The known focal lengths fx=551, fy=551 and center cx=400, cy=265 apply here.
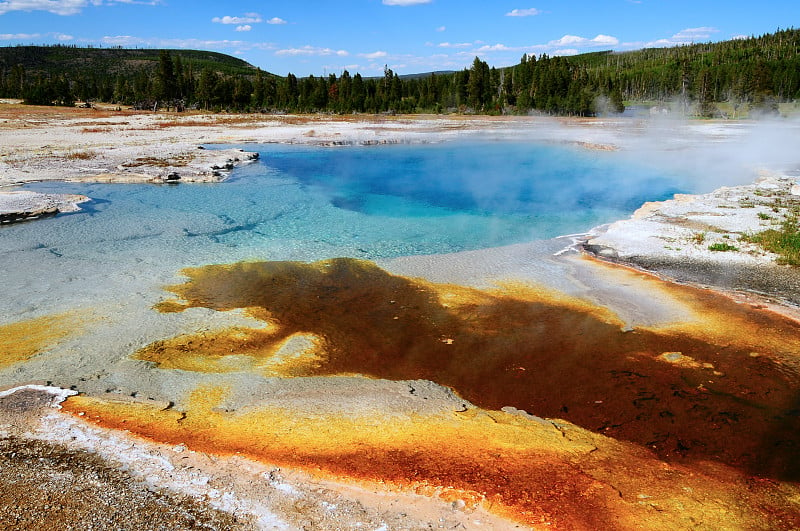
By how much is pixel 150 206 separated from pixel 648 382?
14.2 meters

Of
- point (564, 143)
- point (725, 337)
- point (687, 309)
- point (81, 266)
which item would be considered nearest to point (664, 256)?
point (687, 309)

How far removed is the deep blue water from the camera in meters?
12.2

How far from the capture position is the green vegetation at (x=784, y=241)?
10.1 m

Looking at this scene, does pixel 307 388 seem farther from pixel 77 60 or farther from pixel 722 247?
pixel 77 60

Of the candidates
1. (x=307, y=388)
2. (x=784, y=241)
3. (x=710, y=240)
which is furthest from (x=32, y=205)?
(x=784, y=241)

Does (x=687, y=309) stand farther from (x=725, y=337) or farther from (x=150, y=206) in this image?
(x=150, y=206)

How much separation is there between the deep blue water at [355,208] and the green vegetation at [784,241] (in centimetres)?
397

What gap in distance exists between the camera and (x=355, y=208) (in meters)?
16.7

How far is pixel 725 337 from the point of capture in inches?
296

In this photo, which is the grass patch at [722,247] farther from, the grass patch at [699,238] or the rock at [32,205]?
the rock at [32,205]

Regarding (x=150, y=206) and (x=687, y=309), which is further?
(x=150, y=206)

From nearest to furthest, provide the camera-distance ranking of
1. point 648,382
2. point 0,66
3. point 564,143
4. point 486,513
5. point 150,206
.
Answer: point 486,513
point 648,382
point 150,206
point 564,143
point 0,66

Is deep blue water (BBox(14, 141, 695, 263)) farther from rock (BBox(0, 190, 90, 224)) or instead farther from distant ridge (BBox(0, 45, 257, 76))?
distant ridge (BBox(0, 45, 257, 76))

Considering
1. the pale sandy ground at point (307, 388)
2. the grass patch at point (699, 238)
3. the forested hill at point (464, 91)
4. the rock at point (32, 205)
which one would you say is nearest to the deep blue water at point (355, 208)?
the rock at point (32, 205)
